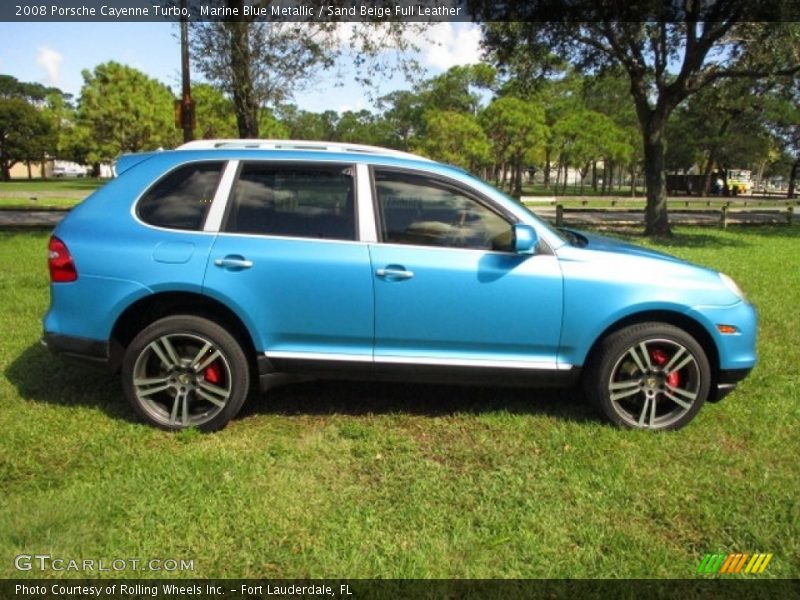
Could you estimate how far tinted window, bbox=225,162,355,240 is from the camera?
157 inches

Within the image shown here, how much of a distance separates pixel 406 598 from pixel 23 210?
22.6 meters

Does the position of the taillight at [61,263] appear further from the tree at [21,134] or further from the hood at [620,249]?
the tree at [21,134]

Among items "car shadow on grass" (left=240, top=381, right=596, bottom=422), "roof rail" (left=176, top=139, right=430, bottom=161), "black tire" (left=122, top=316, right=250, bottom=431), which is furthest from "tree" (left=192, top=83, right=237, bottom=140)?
"black tire" (left=122, top=316, right=250, bottom=431)

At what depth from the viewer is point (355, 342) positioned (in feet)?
13.1

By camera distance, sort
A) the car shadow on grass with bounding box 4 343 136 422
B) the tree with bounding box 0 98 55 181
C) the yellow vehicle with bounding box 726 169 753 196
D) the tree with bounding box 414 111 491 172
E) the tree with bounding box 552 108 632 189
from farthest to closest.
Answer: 1. the tree with bounding box 0 98 55 181
2. the yellow vehicle with bounding box 726 169 753 196
3. the tree with bounding box 552 108 632 189
4. the tree with bounding box 414 111 491 172
5. the car shadow on grass with bounding box 4 343 136 422

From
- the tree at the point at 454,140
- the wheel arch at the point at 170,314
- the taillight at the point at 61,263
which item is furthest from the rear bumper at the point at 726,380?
the tree at the point at 454,140

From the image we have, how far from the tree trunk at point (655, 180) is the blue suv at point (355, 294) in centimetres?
Answer: 1402

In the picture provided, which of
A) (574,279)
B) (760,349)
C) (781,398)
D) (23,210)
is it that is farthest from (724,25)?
(23,210)

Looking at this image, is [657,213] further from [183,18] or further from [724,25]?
[183,18]

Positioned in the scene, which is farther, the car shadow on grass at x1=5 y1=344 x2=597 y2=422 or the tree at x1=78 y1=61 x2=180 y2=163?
the tree at x1=78 y1=61 x2=180 y2=163

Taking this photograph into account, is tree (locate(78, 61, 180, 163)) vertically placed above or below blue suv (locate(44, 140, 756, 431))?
above

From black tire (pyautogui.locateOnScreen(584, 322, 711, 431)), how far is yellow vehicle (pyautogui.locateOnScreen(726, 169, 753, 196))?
63.0 m

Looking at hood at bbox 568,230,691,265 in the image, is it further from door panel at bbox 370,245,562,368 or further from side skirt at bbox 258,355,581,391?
side skirt at bbox 258,355,581,391

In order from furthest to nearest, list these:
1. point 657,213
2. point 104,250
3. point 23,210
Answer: point 23,210 < point 657,213 < point 104,250
